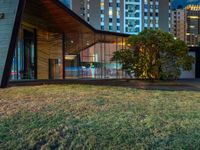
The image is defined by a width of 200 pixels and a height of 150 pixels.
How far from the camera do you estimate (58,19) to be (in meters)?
22.3

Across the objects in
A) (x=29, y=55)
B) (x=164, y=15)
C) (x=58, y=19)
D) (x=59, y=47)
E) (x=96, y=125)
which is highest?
(x=164, y=15)

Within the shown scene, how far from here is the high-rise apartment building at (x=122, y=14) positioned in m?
92.5

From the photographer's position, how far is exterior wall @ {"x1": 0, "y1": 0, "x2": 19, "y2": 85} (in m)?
12.9

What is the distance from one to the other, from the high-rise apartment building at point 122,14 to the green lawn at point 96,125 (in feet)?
280

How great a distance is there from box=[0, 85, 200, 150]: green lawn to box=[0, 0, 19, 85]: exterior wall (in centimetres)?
550

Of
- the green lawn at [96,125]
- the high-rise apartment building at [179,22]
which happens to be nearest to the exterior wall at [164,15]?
the high-rise apartment building at [179,22]

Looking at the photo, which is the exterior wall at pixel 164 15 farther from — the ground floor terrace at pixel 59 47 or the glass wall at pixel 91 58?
the glass wall at pixel 91 58

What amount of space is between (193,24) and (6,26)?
486ft

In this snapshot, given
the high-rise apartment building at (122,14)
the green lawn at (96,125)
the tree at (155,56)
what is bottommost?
the green lawn at (96,125)

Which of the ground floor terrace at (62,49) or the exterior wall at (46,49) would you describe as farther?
the exterior wall at (46,49)

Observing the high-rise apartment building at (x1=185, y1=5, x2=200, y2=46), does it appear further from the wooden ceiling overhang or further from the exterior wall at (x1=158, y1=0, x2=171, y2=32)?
the wooden ceiling overhang

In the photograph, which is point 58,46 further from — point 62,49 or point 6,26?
point 6,26

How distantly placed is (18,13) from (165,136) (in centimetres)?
1004

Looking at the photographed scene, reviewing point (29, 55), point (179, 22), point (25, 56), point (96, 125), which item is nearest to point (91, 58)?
point (29, 55)
